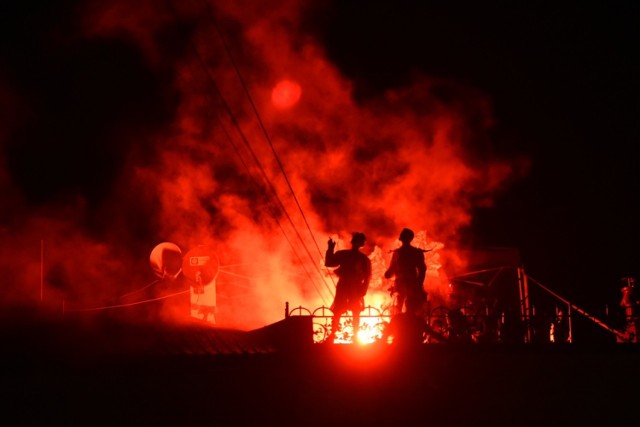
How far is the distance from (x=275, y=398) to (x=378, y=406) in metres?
1.65

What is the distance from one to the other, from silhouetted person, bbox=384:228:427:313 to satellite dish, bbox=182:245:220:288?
9008mm

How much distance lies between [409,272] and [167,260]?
37.2ft

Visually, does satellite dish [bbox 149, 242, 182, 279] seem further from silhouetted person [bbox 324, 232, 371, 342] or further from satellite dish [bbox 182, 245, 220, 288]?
silhouetted person [bbox 324, 232, 371, 342]

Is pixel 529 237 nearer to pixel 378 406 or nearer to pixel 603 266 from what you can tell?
pixel 603 266

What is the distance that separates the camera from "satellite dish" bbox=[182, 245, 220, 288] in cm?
2045

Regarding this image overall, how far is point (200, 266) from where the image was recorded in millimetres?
20609

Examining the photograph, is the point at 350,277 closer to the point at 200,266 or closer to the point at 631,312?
the point at 631,312

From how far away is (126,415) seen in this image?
9875 mm

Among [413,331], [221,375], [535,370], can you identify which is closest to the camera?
[221,375]

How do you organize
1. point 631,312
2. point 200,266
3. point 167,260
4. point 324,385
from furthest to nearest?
point 167,260 < point 200,266 < point 631,312 < point 324,385

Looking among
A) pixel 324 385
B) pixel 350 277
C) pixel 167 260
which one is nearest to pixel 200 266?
pixel 167 260

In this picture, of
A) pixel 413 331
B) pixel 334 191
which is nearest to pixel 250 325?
pixel 334 191

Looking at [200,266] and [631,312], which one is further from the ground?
[200,266]

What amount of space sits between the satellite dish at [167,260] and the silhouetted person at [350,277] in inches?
405
